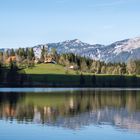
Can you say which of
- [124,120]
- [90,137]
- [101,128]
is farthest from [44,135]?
[124,120]

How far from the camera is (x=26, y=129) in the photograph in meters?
54.2

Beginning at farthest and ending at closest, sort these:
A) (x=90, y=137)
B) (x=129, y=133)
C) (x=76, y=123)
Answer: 1. (x=76, y=123)
2. (x=129, y=133)
3. (x=90, y=137)

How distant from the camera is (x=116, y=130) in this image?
54.3m

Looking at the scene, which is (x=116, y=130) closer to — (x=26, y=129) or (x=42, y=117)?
(x=26, y=129)

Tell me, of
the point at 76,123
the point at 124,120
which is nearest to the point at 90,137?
the point at 76,123

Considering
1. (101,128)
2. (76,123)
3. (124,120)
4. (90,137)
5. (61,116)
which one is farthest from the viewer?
(61,116)

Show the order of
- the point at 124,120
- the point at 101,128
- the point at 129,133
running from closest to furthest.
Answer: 1. the point at 129,133
2. the point at 101,128
3. the point at 124,120

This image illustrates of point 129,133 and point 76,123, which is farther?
point 76,123

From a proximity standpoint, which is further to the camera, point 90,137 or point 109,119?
point 109,119

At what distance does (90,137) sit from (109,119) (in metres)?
18.8

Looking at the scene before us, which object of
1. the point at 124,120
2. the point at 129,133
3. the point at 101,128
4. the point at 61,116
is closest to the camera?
the point at 129,133

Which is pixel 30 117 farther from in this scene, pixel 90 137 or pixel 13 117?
pixel 90 137

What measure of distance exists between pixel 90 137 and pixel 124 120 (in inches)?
693

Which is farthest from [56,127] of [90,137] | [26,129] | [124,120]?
[124,120]
